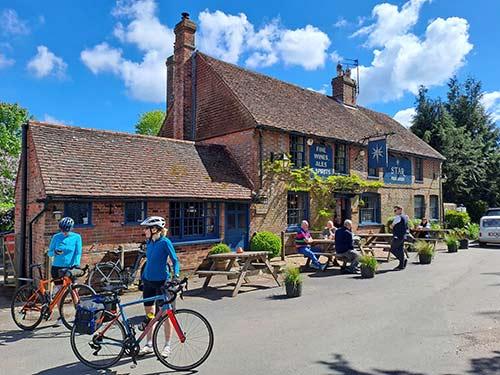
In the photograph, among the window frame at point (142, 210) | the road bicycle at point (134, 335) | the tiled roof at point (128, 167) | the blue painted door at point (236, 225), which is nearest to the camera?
the road bicycle at point (134, 335)

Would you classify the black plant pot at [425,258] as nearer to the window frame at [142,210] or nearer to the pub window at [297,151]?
the pub window at [297,151]

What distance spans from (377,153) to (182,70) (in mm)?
9820

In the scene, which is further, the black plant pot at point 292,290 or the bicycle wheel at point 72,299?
the black plant pot at point 292,290

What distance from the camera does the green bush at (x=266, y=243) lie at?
13680 millimetres

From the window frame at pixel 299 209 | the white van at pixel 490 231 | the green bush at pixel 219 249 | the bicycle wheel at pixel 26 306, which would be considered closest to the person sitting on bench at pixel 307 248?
the green bush at pixel 219 249

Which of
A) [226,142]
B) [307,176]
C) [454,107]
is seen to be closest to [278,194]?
[307,176]

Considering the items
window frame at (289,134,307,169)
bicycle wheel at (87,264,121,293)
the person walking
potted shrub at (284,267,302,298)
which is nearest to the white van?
the person walking

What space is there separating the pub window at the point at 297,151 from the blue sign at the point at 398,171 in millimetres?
6408

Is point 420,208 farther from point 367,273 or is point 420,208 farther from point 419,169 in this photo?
point 367,273

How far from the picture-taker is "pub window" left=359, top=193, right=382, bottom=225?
63.8 feet

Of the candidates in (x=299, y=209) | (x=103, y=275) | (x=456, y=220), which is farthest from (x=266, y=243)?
(x=456, y=220)

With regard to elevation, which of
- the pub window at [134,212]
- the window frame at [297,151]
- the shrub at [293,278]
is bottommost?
the shrub at [293,278]

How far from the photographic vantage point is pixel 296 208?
16453 millimetres

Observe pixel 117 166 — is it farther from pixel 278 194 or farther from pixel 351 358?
pixel 351 358
